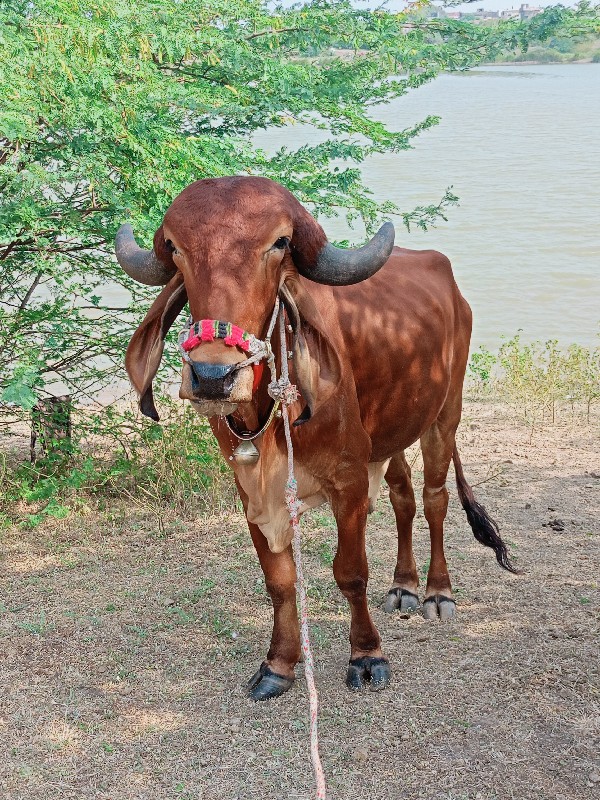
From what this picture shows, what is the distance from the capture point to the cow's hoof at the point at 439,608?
16.5 feet

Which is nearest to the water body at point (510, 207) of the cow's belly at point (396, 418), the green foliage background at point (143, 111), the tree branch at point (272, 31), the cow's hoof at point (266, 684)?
the green foliage background at point (143, 111)

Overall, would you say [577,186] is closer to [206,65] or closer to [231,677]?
[206,65]

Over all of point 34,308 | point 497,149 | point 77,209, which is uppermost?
point 77,209

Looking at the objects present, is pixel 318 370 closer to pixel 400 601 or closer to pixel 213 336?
pixel 213 336

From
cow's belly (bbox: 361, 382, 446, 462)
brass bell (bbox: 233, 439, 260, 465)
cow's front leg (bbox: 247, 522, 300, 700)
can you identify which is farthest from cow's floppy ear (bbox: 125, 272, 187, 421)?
cow's belly (bbox: 361, 382, 446, 462)

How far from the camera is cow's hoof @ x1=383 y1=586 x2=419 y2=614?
16.9 feet

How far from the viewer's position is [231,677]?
14.8 feet

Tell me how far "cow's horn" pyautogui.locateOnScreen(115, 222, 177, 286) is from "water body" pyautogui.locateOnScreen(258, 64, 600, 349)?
7243 mm

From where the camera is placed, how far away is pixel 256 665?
182 inches

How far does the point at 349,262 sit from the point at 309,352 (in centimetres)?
35

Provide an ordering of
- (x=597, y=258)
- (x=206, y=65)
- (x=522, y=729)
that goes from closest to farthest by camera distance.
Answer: (x=522, y=729)
(x=206, y=65)
(x=597, y=258)

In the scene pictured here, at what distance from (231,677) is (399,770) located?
100 cm

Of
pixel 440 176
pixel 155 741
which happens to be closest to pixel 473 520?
pixel 155 741

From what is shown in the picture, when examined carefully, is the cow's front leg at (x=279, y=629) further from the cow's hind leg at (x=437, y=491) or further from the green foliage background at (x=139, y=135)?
the green foliage background at (x=139, y=135)
